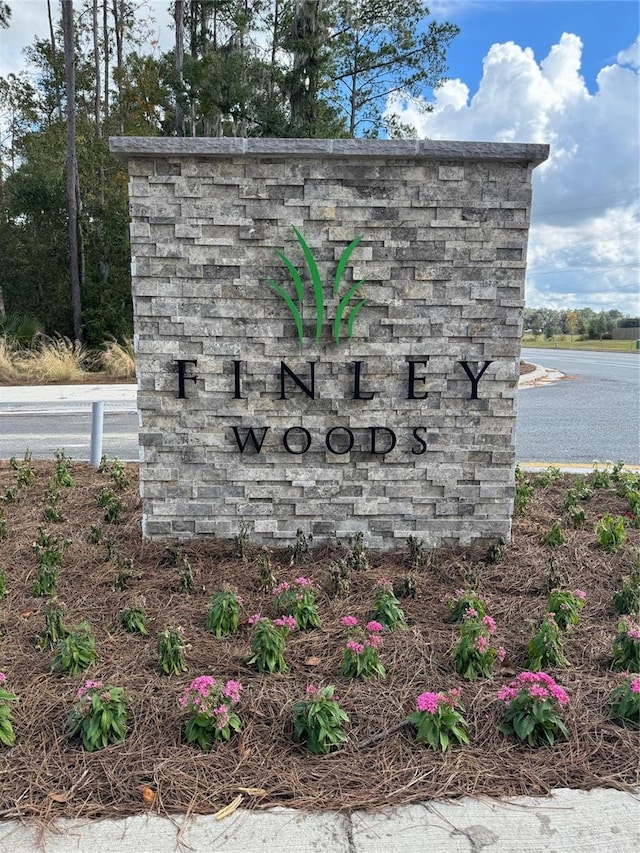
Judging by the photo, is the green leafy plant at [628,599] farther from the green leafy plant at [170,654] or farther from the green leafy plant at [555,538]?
the green leafy plant at [170,654]

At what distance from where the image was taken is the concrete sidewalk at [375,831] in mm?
1885

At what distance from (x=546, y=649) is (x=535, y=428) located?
693 cm

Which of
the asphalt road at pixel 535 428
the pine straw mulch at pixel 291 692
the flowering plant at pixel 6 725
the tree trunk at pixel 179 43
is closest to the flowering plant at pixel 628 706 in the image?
the pine straw mulch at pixel 291 692

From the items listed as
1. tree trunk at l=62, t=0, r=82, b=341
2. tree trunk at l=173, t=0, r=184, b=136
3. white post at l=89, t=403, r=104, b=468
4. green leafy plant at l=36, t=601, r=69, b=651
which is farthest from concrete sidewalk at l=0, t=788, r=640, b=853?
tree trunk at l=173, t=0, r=184, b=136

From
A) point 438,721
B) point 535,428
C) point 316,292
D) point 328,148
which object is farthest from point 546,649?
point 535,428

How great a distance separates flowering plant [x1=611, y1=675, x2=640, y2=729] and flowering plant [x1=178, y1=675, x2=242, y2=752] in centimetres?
143

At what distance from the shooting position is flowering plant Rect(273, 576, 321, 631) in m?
3.11

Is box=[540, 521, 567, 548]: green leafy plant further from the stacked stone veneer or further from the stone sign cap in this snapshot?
the stone sign cap

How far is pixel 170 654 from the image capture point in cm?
270

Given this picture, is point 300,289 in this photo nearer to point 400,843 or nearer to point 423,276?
point 423,276

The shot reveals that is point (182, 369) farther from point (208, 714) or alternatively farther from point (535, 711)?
point (535, 711)

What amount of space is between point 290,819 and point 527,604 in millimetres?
1851

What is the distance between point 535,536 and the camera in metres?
4.26

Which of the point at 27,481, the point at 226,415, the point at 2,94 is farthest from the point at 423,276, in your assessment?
the point at 2,94
